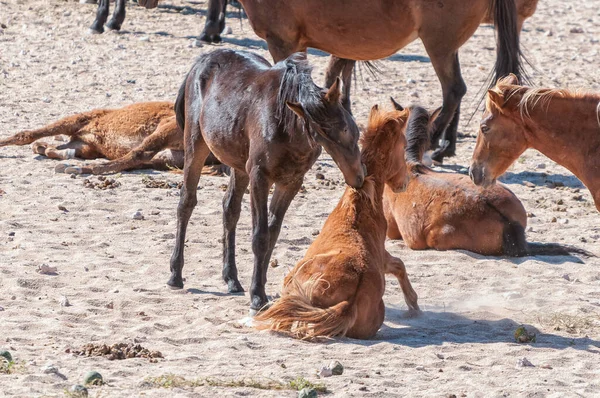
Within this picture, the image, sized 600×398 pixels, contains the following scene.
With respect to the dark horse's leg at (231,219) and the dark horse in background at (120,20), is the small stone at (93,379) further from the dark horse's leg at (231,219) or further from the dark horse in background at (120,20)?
the dark horse in background at (120,20)

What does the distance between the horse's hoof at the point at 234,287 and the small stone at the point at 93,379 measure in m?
2.03

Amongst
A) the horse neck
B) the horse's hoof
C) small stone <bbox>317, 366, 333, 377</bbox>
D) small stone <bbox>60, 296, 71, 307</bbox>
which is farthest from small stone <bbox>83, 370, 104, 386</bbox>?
the horse neck

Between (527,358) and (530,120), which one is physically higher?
(530,120)

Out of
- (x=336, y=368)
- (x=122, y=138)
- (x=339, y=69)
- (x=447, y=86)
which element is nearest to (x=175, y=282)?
(x=336, y=368)

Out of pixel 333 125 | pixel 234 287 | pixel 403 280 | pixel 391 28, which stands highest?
pixel 391 28

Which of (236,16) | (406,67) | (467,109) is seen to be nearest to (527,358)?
(467,109)

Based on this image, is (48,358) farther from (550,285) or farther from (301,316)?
(550,285)

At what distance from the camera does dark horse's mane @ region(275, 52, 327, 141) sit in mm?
5738

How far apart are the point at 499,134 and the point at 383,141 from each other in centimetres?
68

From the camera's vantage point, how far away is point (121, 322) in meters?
6.00

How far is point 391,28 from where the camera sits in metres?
10.0

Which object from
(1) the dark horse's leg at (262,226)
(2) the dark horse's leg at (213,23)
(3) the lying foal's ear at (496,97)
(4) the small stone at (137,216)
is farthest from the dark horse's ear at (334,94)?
(2) the dark horse's leg at (213,23)

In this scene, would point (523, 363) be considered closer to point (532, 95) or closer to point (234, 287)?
point (532, 95)

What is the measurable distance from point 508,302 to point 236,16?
1117cm
